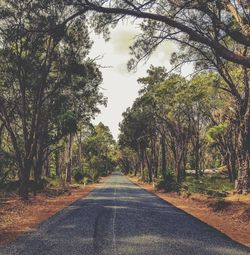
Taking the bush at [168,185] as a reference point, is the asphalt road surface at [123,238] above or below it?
below

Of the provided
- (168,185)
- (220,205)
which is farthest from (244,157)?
(168,185)

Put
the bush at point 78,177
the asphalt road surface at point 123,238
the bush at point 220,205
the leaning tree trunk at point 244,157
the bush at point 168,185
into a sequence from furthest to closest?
the bush at point 78,177
the bush at point 168,185
the leaning tree trunk at point 244,157
the bush at point 220,205
the asphalt road surface at point 123,238

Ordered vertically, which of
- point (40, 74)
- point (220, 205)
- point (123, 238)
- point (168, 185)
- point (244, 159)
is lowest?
point (123, 238)

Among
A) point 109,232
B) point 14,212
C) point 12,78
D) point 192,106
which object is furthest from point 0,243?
point 192,106

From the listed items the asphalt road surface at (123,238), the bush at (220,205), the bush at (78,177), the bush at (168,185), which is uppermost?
the bush at (78,177)

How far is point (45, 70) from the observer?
75.1 ft

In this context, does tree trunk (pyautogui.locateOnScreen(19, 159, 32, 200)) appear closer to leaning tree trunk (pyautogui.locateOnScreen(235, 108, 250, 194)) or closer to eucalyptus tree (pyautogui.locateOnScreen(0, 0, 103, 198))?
eucalyptus tree (pyautogui.locateOnScreen(0, 0, 103, 198))

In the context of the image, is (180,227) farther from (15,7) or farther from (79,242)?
(15,7)

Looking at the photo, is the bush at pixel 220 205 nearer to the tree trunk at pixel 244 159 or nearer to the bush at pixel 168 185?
the tree trunk at pixel 244 159

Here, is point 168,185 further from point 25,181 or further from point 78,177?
point 78,177

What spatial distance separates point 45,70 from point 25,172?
21.6 feet

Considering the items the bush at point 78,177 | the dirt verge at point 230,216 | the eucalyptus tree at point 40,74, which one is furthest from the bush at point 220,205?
the bush at point 78,177

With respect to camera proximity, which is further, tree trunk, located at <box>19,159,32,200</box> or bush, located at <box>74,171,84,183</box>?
bush, located at <box>74,171,84,183</box>

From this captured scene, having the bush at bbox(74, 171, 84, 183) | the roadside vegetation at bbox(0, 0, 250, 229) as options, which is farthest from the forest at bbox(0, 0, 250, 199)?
the bush at bbox(74, 171, 84, 183)
